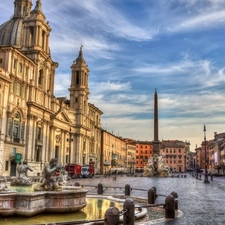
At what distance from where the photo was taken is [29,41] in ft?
184

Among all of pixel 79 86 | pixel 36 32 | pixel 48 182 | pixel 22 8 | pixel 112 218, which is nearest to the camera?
pixel 112 218

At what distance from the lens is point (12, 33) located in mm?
62500

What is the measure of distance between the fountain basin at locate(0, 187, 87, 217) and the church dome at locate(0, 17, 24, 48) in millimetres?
54112

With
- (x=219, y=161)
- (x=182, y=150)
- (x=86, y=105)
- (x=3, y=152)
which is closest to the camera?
(x=3, y=152)

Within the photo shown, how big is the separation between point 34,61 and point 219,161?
226 ft

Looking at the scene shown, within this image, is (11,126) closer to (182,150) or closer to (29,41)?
(29,41)

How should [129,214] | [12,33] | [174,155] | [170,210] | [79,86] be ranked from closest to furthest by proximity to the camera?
1. [129,214]
2. [170,210]
3. [12,33]
4. [79,86]
5. [174,155]

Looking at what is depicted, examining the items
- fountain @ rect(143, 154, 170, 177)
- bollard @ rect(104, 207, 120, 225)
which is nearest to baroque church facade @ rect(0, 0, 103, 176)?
fountain @ rect(143, 154, 170, 177)

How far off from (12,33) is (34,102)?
20075 millimetres

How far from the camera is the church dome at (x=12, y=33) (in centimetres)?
6154

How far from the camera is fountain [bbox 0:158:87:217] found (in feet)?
33.6

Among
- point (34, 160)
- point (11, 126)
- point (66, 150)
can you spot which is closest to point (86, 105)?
point (66, 150)

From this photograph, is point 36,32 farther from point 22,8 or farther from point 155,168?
point 155,168

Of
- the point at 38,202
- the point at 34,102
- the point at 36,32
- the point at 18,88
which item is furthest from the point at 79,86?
the point at 38,202
